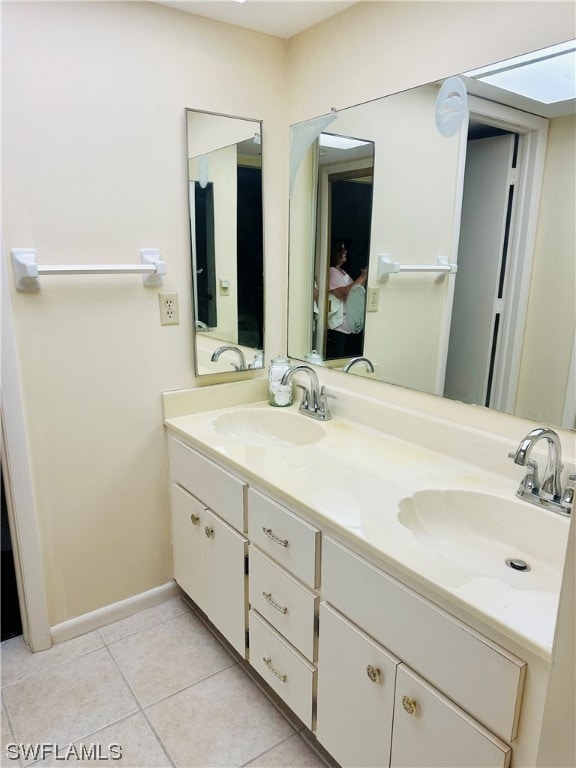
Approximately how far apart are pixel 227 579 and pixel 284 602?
1.12ft

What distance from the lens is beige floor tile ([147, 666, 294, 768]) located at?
150cm

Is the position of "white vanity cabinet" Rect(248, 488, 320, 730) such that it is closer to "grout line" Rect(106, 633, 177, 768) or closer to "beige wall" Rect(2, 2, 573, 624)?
"grout line" Rect(106, 633, 177, 768)

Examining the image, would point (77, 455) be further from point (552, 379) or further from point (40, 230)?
point (552, 379)

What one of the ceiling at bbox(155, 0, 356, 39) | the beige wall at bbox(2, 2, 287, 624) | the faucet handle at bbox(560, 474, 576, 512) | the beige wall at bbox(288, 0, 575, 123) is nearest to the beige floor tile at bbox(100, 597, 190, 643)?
the beige wall at bbox(2, 2, 287, 624)

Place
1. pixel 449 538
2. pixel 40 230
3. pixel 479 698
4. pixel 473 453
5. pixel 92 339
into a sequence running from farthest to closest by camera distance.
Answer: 1. pixel 92 339
2. pixel 40 230
3. pixel 473 453
4. pixel 449 538
5. pixel 479 698

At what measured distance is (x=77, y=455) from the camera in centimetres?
185

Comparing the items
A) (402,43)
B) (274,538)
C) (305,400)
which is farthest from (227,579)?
(402,43)

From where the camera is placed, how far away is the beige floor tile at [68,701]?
1.58 metres

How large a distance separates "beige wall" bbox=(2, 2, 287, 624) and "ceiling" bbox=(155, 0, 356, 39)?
0.04m

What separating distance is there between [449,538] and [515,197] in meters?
0.95

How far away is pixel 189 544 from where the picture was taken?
1.97 meters

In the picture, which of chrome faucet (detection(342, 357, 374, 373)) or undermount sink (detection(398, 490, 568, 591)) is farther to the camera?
chrome faucet (detection(342, 357, 374, 373))

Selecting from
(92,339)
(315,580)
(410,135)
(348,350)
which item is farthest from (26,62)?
(315,580)

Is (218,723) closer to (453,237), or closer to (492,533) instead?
(492,533)
